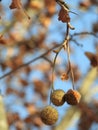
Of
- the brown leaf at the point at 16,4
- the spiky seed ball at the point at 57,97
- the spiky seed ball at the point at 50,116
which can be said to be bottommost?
the spiky seed ball at the point at 50,116

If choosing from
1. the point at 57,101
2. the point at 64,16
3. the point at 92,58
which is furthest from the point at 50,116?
the point at 92,58

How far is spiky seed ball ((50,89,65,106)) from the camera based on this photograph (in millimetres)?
2549

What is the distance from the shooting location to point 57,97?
8.38 feet

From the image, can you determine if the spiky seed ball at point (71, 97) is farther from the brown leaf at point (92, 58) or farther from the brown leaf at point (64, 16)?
the brown leaf at point (92, 58)

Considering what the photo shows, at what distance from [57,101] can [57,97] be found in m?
0.02

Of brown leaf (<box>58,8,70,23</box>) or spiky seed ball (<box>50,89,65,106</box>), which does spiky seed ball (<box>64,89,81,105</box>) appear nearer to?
spiky seed ball (<box>50,89,65,106</box>)

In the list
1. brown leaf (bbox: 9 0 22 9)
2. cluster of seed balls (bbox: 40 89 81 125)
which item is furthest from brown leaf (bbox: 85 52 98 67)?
brown leaf (bbox: 9 0 22 9)

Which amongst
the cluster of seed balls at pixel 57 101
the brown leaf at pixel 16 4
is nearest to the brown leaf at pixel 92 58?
the cluster of seed balls at pixel 57 101

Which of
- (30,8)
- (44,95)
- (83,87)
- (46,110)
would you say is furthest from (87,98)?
(44,95)

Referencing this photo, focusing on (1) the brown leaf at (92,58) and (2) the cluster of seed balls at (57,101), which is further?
(1) the brown leaf at (92,58)

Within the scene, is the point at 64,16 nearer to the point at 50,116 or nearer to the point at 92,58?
the point at 50,116

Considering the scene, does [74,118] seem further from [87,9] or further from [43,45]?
[43,45]

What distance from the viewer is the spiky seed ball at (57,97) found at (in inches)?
100

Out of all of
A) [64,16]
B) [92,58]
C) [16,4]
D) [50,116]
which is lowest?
[92,58]
